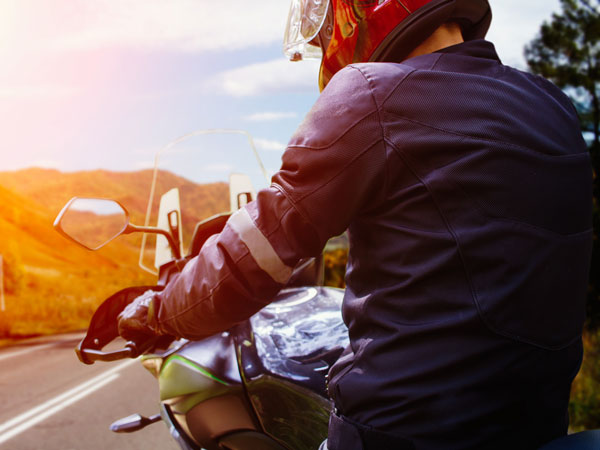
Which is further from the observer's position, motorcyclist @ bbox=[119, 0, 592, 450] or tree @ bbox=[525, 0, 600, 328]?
tree @ bbox=[525, 0, 600, 328]

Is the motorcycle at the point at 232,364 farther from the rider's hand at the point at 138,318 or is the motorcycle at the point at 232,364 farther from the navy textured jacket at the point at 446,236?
the navy textured jacket at the point at 446,236

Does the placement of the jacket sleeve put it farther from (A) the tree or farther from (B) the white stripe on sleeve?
(A) the tree

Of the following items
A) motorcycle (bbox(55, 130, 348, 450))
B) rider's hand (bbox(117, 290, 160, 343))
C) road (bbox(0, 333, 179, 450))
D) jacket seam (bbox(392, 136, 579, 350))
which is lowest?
road (bbox(0, 333, 179, 450))

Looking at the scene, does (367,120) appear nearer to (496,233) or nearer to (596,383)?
(496,233)

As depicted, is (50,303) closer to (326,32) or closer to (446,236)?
(326,32)

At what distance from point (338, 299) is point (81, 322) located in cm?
1411

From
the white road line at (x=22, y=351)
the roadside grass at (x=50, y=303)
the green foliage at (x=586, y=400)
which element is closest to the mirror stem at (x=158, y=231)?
the green foliage at (x=586, y=400)

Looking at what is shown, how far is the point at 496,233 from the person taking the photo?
1116 millimetres

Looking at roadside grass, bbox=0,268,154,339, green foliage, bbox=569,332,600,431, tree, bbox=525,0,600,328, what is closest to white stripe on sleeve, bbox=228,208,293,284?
green foliage, bbox=569,332,600,431

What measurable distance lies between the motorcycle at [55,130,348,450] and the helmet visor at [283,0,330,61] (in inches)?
23.1

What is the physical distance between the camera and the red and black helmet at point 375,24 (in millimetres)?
1348

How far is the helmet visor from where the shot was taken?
1.72m

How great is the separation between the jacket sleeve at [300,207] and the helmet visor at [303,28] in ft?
1.78

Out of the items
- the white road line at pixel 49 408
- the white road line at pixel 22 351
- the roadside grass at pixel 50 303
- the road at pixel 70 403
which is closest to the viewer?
the road at pixel 70 403
